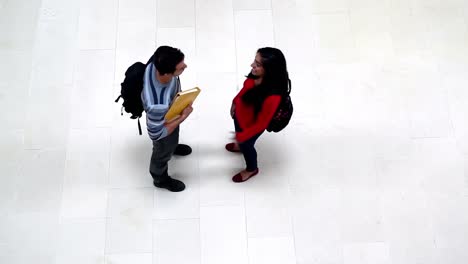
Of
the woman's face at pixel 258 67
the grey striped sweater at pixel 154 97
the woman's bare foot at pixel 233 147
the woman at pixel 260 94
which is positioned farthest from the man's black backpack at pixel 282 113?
the woman's bare foot at pixel 233 147

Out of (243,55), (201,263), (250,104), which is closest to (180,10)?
(243,55)

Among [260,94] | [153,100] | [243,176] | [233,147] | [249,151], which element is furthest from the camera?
[233,147]

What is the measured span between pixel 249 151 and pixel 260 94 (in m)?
0.67

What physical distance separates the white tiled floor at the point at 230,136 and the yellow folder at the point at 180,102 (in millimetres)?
962

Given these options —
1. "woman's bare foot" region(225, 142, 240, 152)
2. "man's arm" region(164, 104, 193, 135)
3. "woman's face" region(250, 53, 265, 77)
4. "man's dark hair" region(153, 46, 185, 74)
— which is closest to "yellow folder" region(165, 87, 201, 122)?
"man's arm" region(164, 104, 193, 135)

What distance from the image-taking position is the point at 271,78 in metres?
2.37

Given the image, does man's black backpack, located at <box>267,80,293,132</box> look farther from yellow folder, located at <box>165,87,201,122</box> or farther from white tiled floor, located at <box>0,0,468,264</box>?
white tiled floor, located at <box>0,0,468,264</box>

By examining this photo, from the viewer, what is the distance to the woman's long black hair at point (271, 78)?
7.50 ft

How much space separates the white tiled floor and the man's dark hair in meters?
1.30

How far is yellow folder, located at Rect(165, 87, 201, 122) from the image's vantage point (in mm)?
2342

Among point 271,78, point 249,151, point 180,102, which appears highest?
point 271,78

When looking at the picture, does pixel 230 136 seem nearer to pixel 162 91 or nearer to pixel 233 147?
pixel 233 147

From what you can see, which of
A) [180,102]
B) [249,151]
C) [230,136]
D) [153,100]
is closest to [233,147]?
[230,136]

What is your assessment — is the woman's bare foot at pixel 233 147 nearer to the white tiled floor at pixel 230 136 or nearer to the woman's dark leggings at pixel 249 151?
the white tiled floor at pixel 230 136
